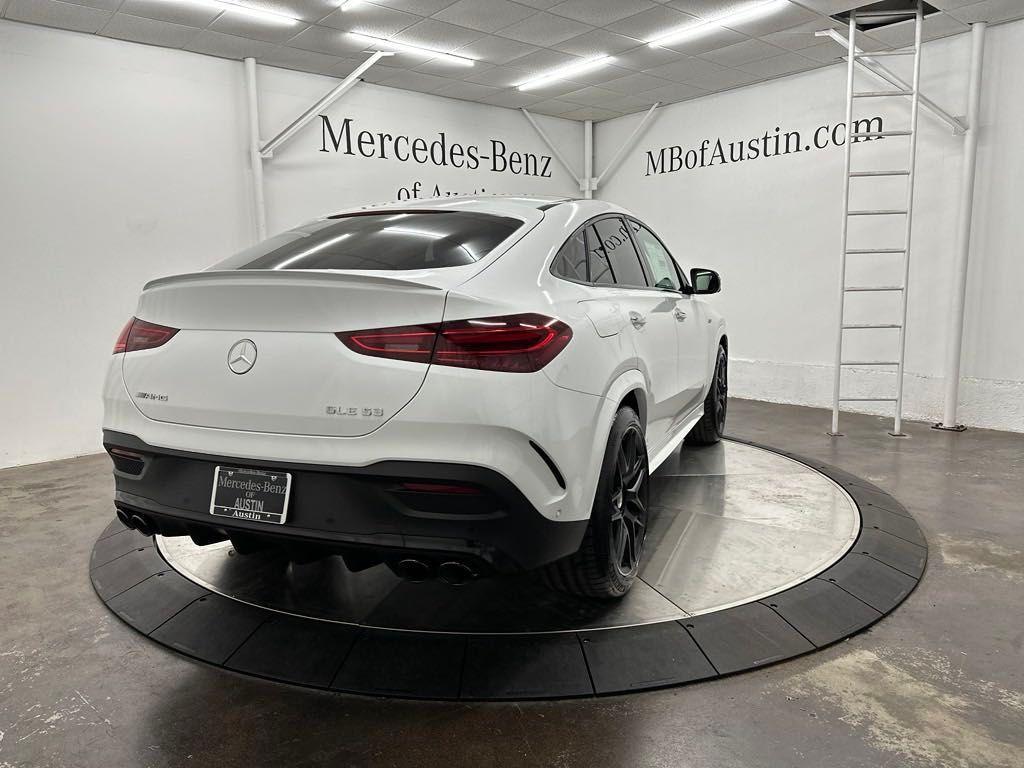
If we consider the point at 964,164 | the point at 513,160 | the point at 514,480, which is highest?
the point at 513,160

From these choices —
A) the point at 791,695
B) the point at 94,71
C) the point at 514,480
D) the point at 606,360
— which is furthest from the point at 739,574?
the point at 94,71

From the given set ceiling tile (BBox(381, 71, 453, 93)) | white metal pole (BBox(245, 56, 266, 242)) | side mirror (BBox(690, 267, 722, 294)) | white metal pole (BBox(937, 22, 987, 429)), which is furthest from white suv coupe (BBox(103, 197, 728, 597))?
ceiling tile (BBox(381, 71, 453, 93))

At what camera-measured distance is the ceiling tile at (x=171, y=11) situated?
183 inches

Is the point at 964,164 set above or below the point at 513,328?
above

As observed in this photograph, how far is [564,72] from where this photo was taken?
6.54m

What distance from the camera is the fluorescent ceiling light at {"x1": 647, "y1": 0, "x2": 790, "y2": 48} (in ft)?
16.4

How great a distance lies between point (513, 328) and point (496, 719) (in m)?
1.02

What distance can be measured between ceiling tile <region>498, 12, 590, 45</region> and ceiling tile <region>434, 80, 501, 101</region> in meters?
1.36

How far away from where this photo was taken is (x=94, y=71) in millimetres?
5164

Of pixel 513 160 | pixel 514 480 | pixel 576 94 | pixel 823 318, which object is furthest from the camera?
pixel 513 160

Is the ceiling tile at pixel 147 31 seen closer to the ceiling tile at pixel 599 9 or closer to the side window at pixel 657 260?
the ceiling tile at pixel 599 9

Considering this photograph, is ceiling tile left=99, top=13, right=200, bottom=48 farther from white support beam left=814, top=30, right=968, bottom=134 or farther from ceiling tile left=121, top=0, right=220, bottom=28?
white support beam left=814, top=30, right=968, bottom=134

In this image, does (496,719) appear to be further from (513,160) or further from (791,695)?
(513,160)

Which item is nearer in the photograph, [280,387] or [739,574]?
[280,387]
